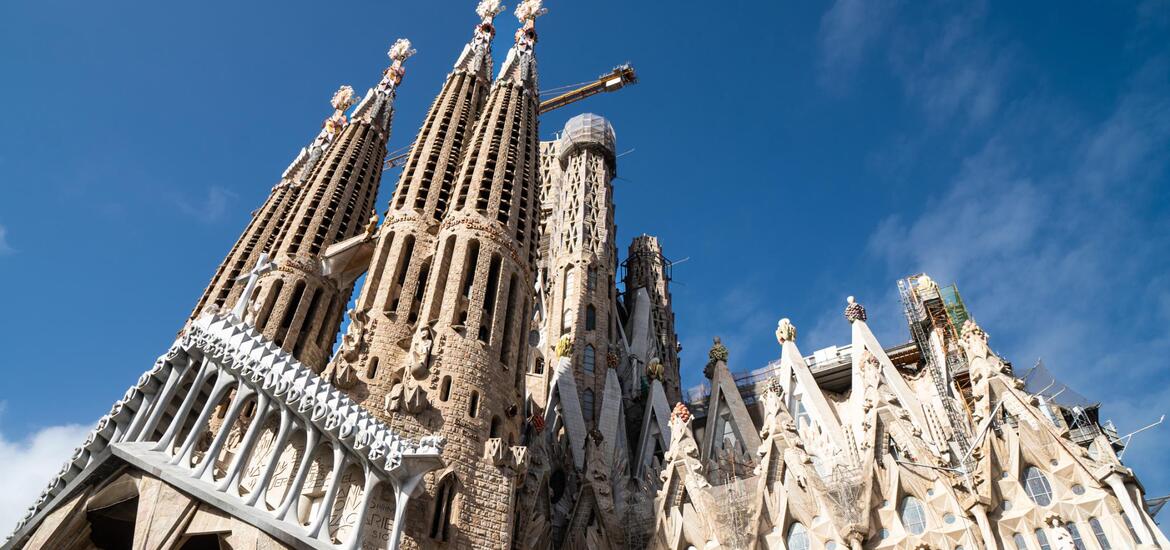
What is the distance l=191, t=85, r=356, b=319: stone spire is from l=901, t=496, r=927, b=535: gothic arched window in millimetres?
19467

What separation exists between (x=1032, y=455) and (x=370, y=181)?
84.3 feet

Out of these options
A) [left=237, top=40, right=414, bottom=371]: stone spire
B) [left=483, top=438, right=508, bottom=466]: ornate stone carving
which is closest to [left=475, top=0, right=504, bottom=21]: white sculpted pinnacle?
[left=237, top=40, right=414, bottom=371]: stone spire

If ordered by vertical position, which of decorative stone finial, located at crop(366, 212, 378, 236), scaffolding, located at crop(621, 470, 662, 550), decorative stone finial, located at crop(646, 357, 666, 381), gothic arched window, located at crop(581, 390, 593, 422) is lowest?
scaffolding, located at crop(621, 470, 662, 550)

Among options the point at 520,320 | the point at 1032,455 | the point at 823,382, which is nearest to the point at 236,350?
the point at 520,320

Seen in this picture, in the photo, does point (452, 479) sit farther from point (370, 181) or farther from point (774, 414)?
point (370, 181)

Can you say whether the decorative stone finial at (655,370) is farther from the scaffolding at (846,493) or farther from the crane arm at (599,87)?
the crane arm at (599,87)

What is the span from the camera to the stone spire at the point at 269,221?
97.7 ft

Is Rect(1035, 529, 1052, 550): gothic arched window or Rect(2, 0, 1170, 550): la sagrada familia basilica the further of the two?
Rect(1035, 529, 1052, 550): gothic arched window

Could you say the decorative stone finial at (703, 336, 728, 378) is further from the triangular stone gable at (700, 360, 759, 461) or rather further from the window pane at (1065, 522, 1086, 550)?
the window pane at (1065, 522, 1086, 550)

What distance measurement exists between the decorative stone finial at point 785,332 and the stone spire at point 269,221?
59.1 feet

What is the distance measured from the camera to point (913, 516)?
2127cm

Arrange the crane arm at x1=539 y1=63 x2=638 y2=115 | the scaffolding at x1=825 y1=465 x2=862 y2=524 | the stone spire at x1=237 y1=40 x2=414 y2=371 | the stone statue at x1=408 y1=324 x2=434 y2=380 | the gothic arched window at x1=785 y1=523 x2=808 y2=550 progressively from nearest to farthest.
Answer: the stone statue at x1=408 y1=324 x2=434 y2=380
the scaffolding at x1=825 y1=465 x2=862 y2=524
the gothic arched window at x1=785 y1=523 x2=808 y2=550
the stone spire at x1=237 y1=40 x2=414 y2=371
the crane arm at x1=539 y1=63 x2=638 y2=115

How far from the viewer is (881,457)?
74.7 ft

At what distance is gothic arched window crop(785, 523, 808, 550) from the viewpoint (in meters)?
21.5
